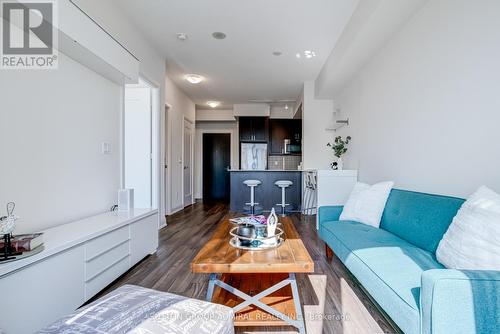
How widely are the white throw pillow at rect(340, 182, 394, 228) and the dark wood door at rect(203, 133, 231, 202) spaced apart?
5.87 m

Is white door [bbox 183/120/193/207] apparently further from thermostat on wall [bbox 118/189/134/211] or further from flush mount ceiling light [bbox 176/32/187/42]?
thermostat on wall [bbox 118/189/134/211]

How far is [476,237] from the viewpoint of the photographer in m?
1.21

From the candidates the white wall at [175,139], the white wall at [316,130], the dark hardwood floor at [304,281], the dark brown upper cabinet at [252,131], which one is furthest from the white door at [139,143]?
the dark brown upper cabinet at [252,131]

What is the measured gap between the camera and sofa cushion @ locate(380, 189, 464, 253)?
1640 mm

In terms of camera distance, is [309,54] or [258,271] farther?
[309,54]

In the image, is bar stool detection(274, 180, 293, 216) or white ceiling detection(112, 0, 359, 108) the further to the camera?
bar stool detection(274, 180, 293, 216)

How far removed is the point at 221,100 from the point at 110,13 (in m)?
4.28

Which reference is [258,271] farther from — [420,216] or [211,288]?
[420,216]

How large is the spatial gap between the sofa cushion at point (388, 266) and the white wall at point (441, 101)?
0.70 m

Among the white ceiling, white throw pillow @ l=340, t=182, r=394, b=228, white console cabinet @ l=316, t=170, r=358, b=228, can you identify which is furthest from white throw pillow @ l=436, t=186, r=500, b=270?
white console cabinet @ l=316, t=170, r=358, b=228

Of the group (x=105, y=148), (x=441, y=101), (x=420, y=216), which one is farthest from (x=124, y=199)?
(x=441, y=101)

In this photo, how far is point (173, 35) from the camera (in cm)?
344

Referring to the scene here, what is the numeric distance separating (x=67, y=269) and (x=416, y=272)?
2.09 meters

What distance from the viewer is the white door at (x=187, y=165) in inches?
255
